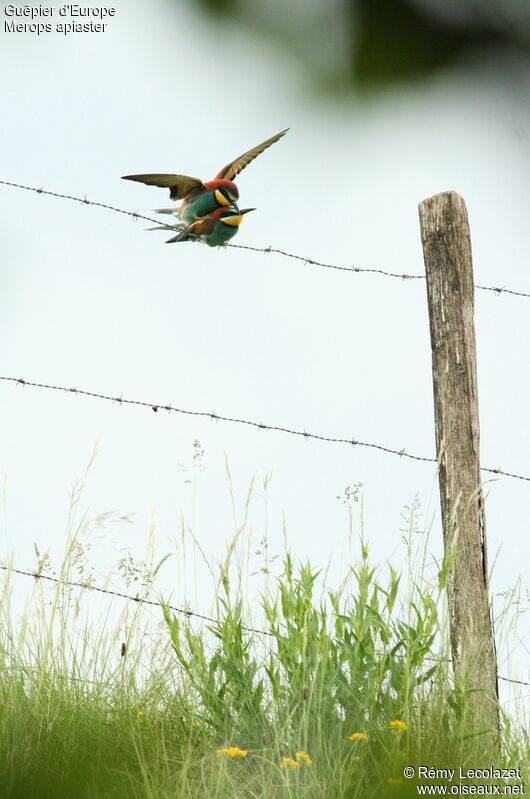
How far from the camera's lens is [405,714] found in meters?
2.39

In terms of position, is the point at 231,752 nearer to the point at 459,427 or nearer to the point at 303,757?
the point at 303,757

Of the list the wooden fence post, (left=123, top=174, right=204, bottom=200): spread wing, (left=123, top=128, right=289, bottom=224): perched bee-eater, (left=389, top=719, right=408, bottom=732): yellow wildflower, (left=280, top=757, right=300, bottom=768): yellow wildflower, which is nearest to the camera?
(left=280, top=757, right=300, bottom=768): yellow wildflower

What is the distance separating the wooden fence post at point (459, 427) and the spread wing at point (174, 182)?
927mm

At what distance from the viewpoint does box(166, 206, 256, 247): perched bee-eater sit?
8.41 ft

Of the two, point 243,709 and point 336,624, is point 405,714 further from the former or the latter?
point 243,709

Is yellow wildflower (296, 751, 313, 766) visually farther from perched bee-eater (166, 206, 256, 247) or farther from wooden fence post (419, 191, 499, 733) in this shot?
perched bee-eater (166, 206, 256, 247)

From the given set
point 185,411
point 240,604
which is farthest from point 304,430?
point 240,604

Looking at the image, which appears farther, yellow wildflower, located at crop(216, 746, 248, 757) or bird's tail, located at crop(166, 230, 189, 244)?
bird's tail, located at crop(166, 230, 189, 244)

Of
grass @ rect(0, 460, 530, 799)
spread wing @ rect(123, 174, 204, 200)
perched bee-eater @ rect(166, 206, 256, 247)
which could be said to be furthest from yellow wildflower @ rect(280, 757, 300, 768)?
spread wing @ rect(123, 174, 204, 200)

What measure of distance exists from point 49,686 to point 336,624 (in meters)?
1.00

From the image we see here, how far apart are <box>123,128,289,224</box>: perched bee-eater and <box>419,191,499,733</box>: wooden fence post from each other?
816 millimetres

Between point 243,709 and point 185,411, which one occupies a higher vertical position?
point 185,411

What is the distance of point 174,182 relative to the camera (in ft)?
8.93

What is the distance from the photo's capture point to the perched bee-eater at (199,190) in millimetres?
2488
